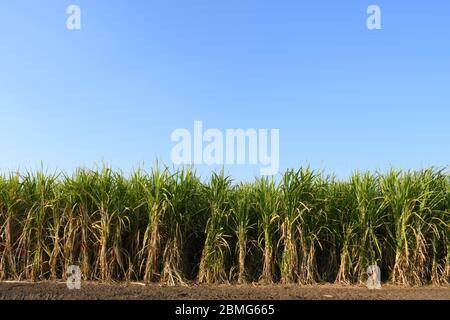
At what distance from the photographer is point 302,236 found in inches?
255

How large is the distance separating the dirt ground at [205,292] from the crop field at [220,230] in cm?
44

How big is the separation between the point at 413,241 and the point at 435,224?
490 millimetres

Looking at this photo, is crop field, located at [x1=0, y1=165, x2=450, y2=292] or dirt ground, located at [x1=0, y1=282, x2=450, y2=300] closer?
dirt ground, located at [x1=0, y1=282, x2=450, y2=300]

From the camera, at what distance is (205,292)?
5.33 meters

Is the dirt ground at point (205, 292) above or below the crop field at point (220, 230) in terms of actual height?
below

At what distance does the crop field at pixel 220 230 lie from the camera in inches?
251

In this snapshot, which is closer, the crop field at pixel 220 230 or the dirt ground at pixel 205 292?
the dirt ground at pixel 205 292

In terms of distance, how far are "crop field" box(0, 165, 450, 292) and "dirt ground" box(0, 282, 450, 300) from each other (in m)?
0.44

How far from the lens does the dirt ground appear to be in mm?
5020

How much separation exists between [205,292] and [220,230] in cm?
123
